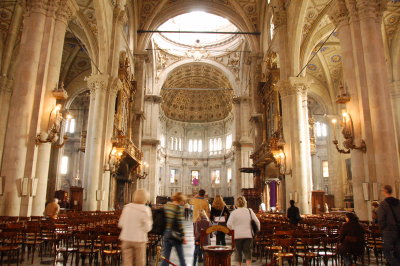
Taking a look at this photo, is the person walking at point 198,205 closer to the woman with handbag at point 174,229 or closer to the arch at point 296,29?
the woman with handbag at point 174,229

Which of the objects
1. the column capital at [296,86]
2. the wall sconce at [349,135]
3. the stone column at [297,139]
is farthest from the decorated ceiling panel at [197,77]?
the wall sconce at [349,135]

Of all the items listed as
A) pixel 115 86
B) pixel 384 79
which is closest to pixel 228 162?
pixel 115 86

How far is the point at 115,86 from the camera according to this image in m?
18.5

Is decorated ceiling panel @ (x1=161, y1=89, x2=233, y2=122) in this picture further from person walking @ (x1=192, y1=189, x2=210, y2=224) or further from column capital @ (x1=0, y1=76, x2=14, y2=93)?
person walking @ (x1=192, y1=189, x2=210, y2=224)

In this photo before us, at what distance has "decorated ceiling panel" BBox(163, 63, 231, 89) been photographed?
135ft

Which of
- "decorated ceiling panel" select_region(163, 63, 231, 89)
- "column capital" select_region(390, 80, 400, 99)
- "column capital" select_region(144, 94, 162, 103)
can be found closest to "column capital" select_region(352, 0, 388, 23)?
"column capital" select_region(390, 80, 400, 99)

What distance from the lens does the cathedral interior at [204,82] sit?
10.5m

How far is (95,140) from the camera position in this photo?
1689 cm

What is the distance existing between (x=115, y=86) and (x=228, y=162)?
105ft

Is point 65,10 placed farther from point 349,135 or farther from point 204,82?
point 204,82

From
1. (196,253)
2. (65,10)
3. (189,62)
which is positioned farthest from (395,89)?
(189,62)

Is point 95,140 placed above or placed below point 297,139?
below

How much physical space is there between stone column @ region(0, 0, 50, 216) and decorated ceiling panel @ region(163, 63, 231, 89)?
28.6 meters

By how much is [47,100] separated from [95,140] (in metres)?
5.91
